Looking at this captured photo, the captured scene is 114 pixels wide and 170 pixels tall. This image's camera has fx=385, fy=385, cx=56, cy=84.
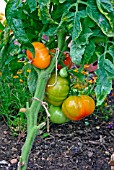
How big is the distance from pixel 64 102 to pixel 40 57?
24 centimetres

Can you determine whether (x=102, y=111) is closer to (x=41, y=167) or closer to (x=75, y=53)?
(x=41, y=167)

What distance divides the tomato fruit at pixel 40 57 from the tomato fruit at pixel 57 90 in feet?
0.27

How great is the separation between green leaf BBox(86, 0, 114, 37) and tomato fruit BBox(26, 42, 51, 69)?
0.22m

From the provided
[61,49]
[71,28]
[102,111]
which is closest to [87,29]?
[71,28]

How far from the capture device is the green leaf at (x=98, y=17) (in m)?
1.13

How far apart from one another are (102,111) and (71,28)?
164 centimetres

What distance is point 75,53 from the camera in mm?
1166

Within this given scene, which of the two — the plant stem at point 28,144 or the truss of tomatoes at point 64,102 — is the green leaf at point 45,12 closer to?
the truss of tomatoes at point 64,102

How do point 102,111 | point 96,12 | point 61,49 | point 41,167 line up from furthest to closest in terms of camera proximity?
point 102,111 < point 41,167 < point 61,49 < point 96,12

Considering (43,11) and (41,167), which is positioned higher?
(43,11)

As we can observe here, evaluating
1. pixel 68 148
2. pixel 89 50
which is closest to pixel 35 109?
pixel 89 50

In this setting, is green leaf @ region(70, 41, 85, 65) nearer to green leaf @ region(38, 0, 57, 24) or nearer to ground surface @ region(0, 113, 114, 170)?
green leaf @ region(38, 0, 57, 24)

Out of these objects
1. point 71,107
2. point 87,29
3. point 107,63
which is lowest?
point 71,107

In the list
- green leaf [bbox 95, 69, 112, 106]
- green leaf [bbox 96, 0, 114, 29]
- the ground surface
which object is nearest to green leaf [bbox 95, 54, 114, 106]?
green leaf [bbox 95, 69, 112, 106]
